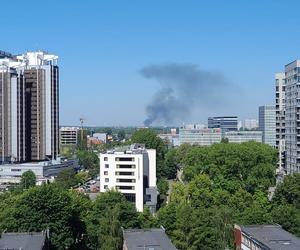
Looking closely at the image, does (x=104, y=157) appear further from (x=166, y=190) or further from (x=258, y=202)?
(x=258, y=202)

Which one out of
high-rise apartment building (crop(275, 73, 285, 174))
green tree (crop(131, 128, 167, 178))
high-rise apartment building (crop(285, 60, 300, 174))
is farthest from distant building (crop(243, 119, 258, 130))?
high-rise apartment building (crop(285, 60, 300, 174))

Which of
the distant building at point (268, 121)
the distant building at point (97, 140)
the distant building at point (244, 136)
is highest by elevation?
the distant building at point (268, 121)

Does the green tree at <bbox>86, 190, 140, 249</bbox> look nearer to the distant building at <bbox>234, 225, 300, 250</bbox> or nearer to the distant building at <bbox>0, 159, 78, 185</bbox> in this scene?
the distant building at <bbox>234, 225, 300, 250</bbox>

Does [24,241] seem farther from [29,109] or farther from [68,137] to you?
[68,137]

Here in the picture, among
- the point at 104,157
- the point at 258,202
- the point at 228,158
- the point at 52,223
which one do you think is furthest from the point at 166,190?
the point at 52,223

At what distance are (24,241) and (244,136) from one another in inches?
2794

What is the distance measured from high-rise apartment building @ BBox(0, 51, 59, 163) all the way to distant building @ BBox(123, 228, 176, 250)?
3363cm

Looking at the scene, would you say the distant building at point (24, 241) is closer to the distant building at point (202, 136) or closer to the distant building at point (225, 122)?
the distant building at point (202, 136)

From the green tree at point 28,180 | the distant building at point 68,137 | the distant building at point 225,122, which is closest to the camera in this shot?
the green tree at point 28,180

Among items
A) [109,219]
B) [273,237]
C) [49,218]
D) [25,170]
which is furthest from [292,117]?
[25,170]

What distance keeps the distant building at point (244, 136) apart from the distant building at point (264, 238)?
212 ft

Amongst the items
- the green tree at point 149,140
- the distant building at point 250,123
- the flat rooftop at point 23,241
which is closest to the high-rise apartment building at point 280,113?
the green tree at point 149,140

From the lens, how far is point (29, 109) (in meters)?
49.2

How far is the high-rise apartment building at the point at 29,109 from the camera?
A: 156ft
